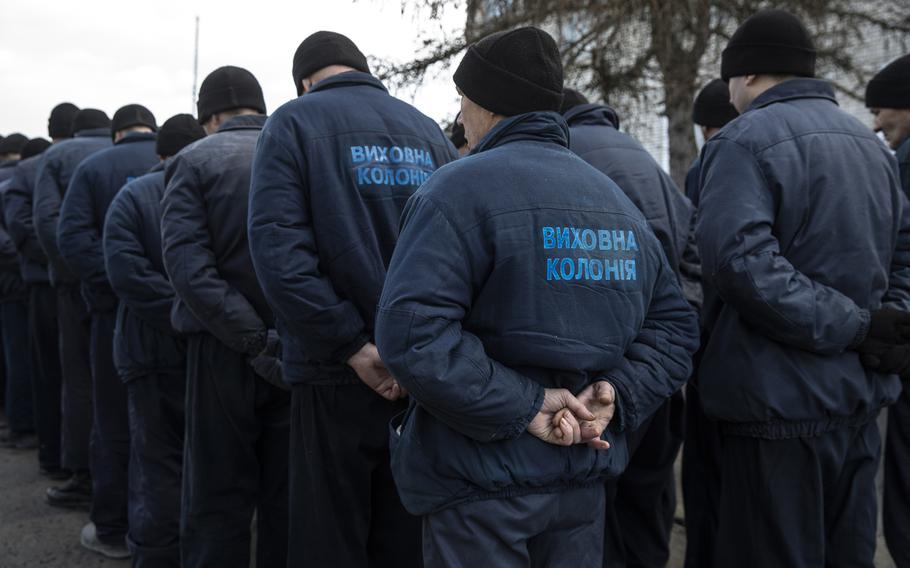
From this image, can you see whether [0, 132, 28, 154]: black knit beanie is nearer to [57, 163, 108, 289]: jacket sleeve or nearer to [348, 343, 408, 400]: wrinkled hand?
[57, 163, 108, 289]: jacket sleeve

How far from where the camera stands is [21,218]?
5723 mm

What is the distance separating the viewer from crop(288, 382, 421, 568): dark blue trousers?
2615 mm

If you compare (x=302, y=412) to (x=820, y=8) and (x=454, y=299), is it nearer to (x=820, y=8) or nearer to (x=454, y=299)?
(x=454, y=299)

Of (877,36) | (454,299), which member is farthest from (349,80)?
(877,36)

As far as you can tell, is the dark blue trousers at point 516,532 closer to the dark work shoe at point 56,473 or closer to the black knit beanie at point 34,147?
the dark work shoe at point 56,473

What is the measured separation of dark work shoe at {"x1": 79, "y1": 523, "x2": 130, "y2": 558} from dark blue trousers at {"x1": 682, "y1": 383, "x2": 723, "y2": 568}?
2694 mm

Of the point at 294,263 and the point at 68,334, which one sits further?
the point at 68,334

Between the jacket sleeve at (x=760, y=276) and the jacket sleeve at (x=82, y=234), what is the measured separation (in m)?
3.16

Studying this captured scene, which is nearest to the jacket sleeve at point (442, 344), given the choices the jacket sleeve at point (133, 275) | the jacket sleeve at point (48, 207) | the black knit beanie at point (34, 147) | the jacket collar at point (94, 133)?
the jacket sleeve at point (133, 275)

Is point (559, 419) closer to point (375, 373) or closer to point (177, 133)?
point (375, 373)

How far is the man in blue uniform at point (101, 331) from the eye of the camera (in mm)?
4266

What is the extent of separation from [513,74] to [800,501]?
1.70 metres

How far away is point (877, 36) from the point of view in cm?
701

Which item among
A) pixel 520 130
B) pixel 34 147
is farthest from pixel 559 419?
pixel 34 147
